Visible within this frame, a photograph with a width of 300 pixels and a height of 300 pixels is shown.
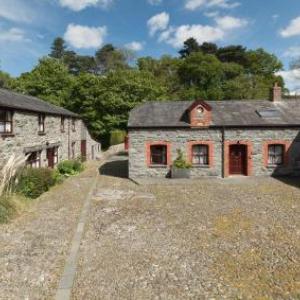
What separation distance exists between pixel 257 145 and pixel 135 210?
411 inches

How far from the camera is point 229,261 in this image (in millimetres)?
7102

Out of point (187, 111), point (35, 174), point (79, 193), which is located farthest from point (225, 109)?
point (35, 174)

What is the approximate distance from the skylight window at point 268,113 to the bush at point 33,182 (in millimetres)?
13688

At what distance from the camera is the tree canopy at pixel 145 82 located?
37.0 m

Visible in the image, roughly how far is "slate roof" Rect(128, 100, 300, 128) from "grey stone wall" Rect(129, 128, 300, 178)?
0.44 m

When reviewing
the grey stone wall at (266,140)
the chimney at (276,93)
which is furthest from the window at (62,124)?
the chimney at (276,93)

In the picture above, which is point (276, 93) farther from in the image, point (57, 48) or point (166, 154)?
point (57, 48)

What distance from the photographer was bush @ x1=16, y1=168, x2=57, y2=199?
531 inches

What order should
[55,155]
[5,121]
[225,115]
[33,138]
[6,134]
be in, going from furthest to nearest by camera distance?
1. [55,155]
2. [225,115]
3. [33,138]
4. [5,121]
5. [6,134]

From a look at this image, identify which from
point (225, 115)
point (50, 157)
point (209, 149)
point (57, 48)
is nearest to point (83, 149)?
point (50, 157)

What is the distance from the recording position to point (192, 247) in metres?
7.98

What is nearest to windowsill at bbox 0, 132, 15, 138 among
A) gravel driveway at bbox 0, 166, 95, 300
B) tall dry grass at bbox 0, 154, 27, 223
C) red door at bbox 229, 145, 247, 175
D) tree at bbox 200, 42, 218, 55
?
tall dry grass at bbox 0, 154, 27, 223

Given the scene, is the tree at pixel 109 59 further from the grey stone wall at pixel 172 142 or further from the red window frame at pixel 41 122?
the grey stone wall at pixel 172 142

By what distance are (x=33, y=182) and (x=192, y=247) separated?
907 cm
